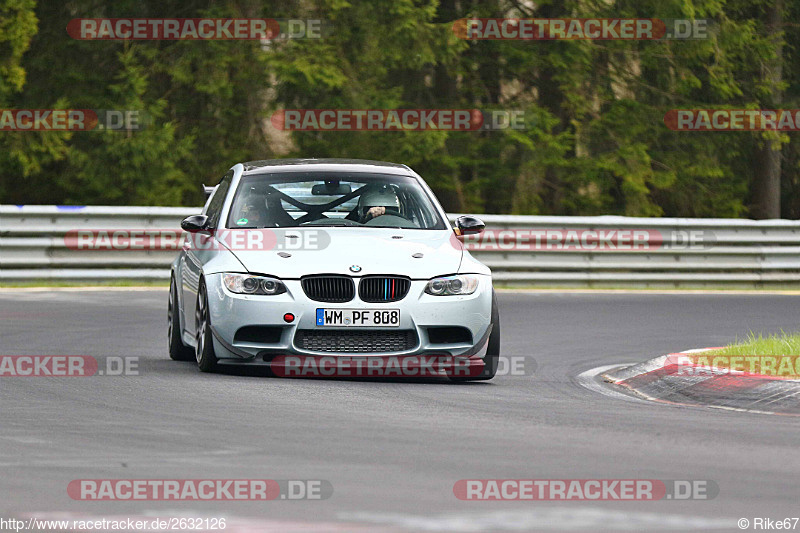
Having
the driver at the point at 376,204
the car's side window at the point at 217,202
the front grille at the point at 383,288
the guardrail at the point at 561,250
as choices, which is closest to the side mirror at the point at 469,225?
the driver at the point at 376,204

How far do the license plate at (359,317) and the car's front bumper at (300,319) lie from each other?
28 mm

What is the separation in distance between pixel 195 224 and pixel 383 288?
1847 mm

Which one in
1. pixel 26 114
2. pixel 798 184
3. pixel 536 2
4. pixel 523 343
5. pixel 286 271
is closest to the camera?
pixel 286 271

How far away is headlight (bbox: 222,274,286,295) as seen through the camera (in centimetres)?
1130

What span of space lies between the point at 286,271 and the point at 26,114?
16.0 meters

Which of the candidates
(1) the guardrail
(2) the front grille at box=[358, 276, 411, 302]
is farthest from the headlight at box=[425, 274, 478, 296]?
(1) the guardrail

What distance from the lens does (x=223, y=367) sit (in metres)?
11.9

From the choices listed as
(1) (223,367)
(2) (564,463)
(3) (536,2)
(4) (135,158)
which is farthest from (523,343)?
(3) (536,2)

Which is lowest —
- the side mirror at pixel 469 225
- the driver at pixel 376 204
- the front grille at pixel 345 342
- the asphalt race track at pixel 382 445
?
the asphalt race track at pixel 382 445

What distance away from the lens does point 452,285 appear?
37.6 ft

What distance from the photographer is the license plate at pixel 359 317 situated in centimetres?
1123

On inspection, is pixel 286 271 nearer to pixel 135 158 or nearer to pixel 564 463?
pixel 564 463

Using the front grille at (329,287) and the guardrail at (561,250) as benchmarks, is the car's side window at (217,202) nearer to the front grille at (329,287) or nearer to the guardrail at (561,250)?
the front grille at (329,287)

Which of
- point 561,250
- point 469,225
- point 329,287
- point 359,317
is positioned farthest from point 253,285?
point 561,250
